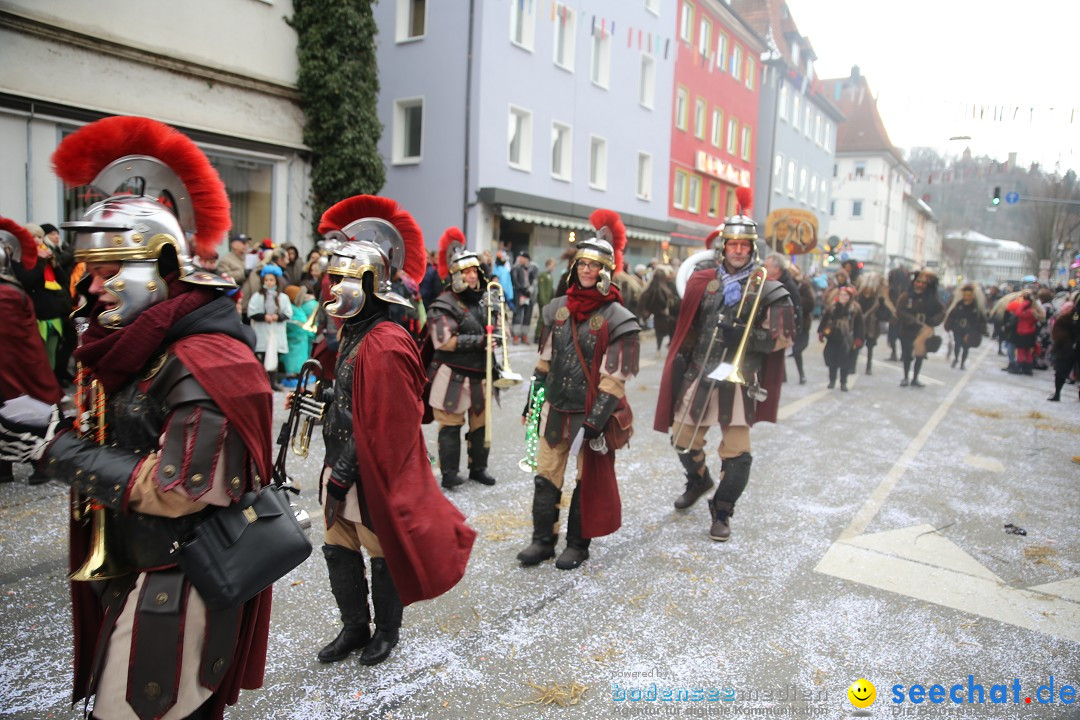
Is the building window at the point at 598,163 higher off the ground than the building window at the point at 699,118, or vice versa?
the building window at the point at 699,118

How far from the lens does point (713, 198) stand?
106ft

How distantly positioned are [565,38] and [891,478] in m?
18.0

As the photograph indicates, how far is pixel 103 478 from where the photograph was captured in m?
2.00

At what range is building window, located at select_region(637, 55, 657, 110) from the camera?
25562 millimetres

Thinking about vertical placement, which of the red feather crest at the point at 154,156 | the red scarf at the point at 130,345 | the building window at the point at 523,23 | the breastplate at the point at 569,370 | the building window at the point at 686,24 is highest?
the building window at the point at 686,24

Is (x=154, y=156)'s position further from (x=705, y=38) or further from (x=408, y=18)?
(x=705, y=38)

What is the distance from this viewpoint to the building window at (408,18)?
19.8 meters

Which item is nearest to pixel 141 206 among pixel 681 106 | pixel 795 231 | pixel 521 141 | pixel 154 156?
pixel 154 156

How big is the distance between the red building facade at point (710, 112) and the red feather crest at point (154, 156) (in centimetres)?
2708

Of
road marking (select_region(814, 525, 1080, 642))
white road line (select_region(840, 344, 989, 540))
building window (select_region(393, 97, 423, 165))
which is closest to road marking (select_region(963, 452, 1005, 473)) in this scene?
white road line (select_region(840, 344, 989, 540))

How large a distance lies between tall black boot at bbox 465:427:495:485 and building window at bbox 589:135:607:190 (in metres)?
18.5

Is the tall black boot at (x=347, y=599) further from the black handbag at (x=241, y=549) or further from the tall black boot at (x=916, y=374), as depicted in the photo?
the tall black boot at (x=916, y=374)

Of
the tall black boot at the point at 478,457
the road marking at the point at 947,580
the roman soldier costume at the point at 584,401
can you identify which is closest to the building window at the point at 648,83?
the tall black boot at the point at 478,457

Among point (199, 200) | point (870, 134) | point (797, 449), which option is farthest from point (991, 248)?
point (199, 200)
